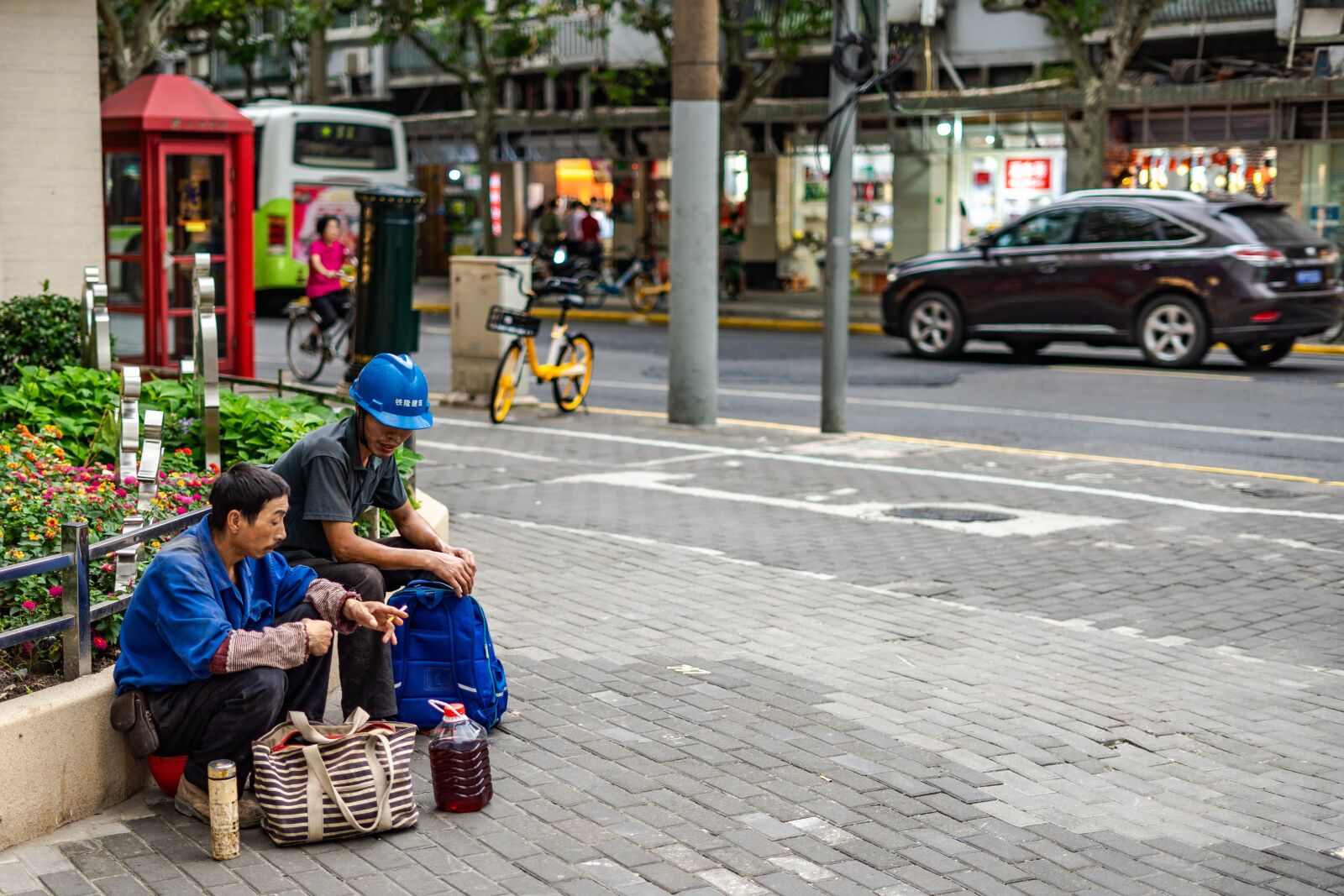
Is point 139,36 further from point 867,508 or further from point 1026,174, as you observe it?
point 867,508

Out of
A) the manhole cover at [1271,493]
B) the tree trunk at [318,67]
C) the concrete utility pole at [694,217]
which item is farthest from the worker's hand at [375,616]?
the tree trunk at [318,67]

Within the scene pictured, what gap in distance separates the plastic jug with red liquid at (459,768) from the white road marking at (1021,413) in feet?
33.4

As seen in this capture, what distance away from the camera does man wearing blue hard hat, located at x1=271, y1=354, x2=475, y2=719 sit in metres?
5.47

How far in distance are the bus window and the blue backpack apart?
74.2ft

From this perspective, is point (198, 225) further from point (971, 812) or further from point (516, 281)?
point (971, 812)

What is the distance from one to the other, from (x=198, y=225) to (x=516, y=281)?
284cm

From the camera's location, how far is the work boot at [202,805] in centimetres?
493

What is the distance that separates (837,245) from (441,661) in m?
8.48

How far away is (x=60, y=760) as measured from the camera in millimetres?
4871

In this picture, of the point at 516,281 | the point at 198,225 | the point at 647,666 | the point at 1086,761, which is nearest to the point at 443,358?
the point at 516,281

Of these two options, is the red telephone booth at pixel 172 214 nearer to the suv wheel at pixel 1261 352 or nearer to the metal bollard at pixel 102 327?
the metal bollard at pixel 102 327

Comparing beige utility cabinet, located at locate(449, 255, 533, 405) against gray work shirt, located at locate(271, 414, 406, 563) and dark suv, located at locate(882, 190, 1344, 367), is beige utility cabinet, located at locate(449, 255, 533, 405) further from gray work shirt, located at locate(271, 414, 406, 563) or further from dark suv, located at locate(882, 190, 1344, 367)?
gray work shirt, located at locate(271, 414, 406, 563)

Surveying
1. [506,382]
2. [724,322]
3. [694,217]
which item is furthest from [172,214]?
[724,322]

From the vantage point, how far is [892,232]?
3170 centimetres
